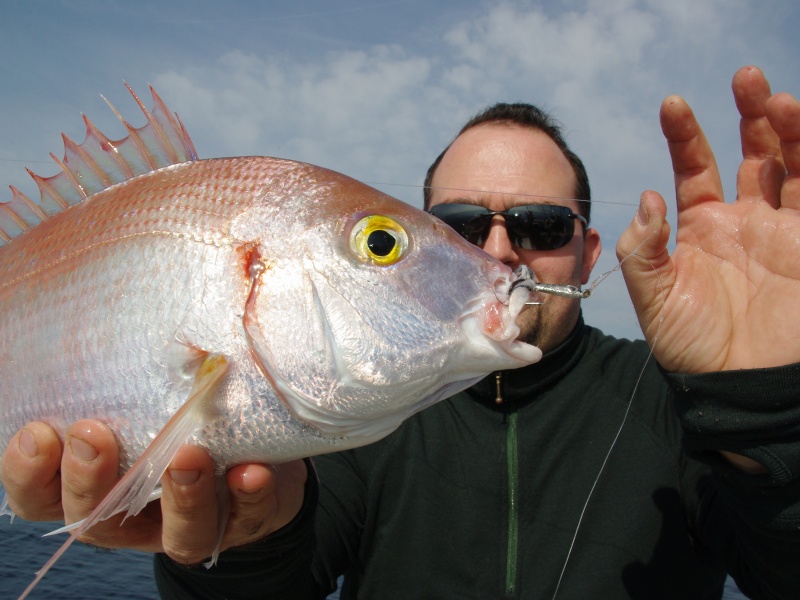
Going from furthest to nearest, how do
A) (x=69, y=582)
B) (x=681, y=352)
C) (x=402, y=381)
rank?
(x=69, y=582) < (x=681, y=352) < (x=402, y=381)

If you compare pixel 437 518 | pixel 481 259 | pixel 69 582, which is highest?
pixel 481 259

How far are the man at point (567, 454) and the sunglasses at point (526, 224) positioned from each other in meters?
0.01

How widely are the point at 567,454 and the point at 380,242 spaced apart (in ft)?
7.17

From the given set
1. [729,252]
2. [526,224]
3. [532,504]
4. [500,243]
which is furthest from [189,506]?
[526,224]

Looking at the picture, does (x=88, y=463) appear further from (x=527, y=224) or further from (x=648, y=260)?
(x=527, y=224)

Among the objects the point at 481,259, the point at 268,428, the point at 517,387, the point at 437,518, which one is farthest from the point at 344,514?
the point at 481,259

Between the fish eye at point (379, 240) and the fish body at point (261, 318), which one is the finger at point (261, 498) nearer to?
the fish body at point (261, 318)

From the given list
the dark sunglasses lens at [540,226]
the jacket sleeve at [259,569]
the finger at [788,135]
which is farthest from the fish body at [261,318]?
the dark sunglasses lens at [540,226]

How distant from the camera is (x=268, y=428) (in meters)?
1.46

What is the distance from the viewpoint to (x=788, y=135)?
78.4 inches

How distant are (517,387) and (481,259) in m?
1.91

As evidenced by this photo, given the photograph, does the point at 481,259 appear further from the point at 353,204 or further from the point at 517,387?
the point at 517,387

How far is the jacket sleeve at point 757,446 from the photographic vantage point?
6.19ft

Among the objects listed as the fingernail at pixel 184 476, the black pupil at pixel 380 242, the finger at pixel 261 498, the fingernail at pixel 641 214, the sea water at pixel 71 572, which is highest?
the fingernail at pixel 641 214
